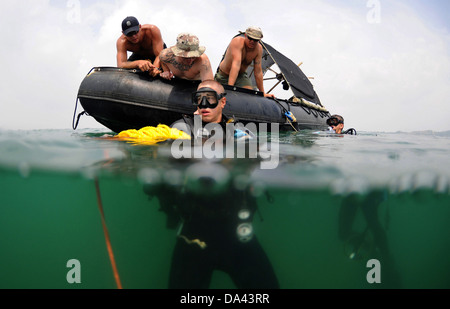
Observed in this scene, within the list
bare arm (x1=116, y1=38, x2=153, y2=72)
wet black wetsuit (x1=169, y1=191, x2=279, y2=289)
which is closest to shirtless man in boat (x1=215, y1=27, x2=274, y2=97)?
bare arm (x1=116, y1=38, x2=153, y2=72)

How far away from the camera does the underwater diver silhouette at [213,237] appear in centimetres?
278

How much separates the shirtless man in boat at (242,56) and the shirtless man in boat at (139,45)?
1897 mm

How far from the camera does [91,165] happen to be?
3.46m

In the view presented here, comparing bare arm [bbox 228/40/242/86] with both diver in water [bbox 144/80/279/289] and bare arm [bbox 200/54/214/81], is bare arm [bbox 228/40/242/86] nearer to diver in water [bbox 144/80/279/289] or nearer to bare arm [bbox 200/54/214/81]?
bare arm [bbox 200/54/214/81]

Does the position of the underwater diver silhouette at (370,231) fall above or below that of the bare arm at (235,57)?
below

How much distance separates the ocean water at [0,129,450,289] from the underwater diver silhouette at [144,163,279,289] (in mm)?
25

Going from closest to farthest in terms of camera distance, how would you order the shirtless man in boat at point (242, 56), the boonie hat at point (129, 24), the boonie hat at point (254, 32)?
the boonie hat at point (129, 24), the boonie hat at point (254, 32), the shirtless man in boat at point (242, 56)

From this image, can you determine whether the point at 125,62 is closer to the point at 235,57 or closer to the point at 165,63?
the point at 165,63

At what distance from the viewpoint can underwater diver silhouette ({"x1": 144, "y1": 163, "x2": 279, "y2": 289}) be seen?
2.78 m
